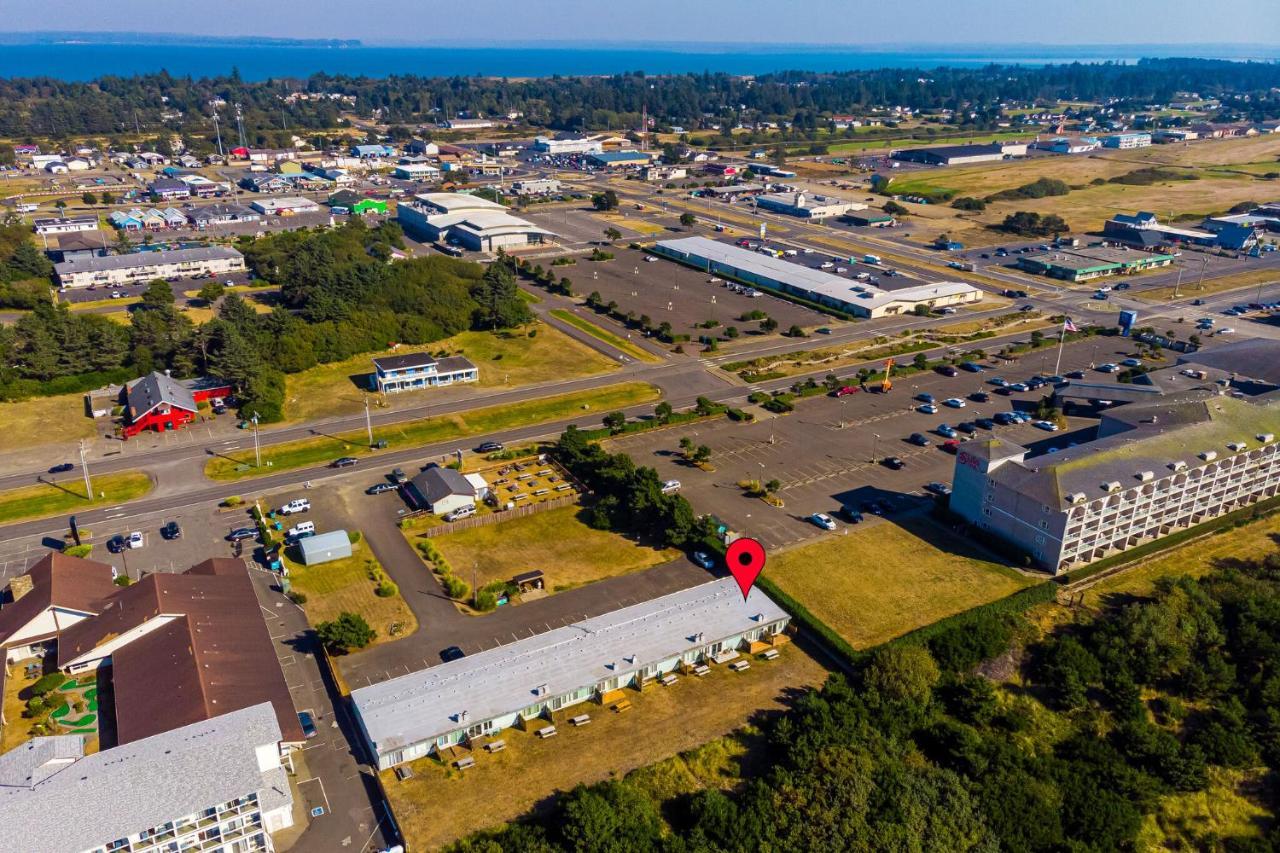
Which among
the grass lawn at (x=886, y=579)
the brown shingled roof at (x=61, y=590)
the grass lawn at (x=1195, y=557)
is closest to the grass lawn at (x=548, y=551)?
the grass lawn at (x=886, y=579)

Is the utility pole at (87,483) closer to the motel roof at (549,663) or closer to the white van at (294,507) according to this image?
the white van at (294,507)

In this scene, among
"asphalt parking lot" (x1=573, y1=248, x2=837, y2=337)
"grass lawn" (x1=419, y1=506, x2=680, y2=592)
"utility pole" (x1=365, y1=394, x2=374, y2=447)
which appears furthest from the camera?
"asphalt parking lot" (x1=573, y1=248, x2=837, y2=337)

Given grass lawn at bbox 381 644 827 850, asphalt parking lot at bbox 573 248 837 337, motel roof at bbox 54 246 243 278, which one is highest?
motel roof at bbox 54 246 243 278

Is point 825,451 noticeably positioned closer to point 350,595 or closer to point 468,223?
point 350,595

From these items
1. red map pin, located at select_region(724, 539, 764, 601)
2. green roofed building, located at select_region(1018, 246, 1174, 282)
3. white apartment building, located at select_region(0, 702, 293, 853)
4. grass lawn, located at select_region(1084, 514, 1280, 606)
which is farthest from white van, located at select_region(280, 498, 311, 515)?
green roofed building, located at select_region(1018, 246, 1174, 282)

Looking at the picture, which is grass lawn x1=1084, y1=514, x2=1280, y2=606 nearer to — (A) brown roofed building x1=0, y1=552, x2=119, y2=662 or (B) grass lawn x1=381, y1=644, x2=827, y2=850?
(B) grass lawn x1=381, y1=644, x2=827, y2=850

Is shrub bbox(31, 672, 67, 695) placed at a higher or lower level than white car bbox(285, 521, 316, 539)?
lower

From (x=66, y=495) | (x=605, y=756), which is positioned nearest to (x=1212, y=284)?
(x=605, y=756)
